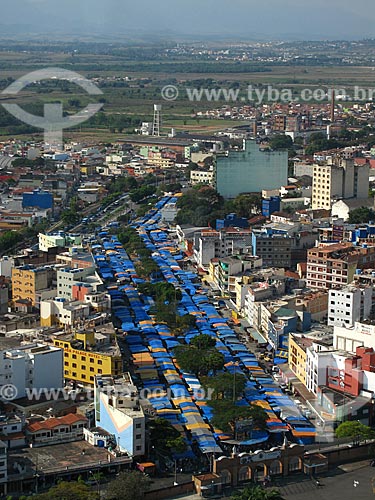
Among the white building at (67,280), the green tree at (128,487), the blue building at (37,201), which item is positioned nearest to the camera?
the green tree at (128,487)

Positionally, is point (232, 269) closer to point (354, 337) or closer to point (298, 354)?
point (298, 354)

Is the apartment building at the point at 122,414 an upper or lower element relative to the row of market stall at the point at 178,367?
upper

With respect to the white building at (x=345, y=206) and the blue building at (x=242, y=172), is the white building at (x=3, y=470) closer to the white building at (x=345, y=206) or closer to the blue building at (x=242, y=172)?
the white building at (x=345, y=206)

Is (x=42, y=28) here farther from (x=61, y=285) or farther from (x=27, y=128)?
(x=61, y=285)

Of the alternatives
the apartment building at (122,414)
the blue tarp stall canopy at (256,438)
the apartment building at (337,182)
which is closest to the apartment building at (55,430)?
the apartment building at (122,414)

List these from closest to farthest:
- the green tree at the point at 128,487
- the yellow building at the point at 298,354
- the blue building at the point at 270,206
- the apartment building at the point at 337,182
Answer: the green tree at the point at 128,487 → the yellow building at the point at 298,354 → the blue building at the point at 270,206 → the apartment building at the point at 337,182

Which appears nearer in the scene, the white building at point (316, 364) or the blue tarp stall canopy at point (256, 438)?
the blue tarp stall canopy at point (256, 438)

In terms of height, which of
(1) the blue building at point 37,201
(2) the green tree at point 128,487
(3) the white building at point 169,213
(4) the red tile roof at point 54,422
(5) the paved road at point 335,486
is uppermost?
(1) the blue building at point 37,201

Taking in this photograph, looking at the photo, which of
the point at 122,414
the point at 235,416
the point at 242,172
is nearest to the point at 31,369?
the point at 122,414
